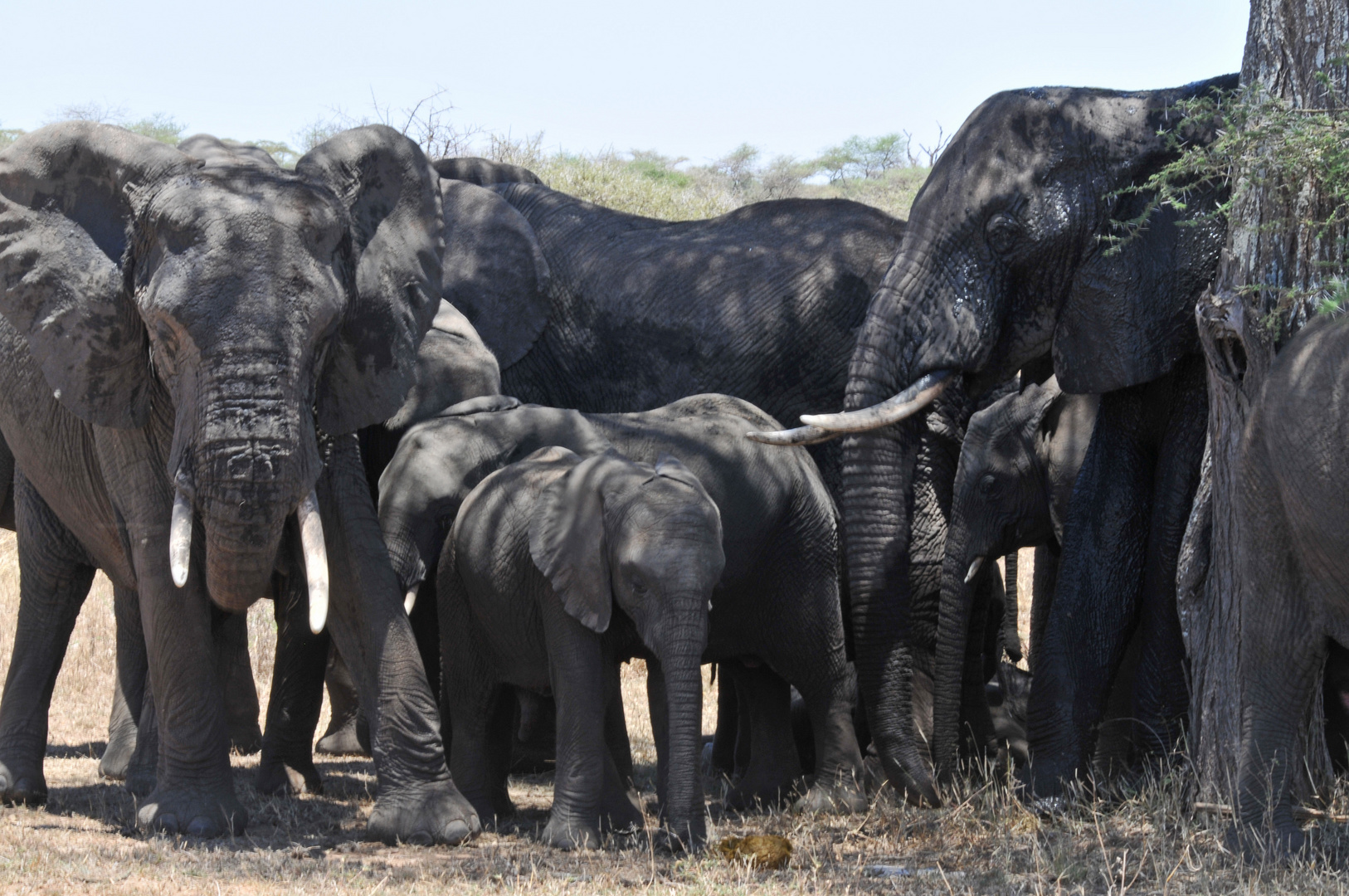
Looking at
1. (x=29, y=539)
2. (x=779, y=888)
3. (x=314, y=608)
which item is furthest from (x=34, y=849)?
(x=779, y=888)

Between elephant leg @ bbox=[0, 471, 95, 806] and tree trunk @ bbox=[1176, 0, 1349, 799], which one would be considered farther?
elephant leg @ bbox=[0, 471, 95, 806]

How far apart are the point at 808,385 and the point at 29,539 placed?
3.39 meters

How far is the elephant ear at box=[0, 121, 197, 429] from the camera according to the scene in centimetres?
585

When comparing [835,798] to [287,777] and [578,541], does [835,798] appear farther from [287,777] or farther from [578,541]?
[287,777]

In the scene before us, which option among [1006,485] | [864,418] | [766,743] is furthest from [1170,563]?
[766,743]

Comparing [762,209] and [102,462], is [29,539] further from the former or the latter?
[762,209]

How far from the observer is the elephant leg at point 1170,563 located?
6504 millimetres

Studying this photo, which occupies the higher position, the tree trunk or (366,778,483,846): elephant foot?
the tree trunk

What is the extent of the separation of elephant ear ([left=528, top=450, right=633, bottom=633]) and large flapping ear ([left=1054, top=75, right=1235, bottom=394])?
1.77 m

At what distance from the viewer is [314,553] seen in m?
5.47

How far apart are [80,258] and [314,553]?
4.42 feet

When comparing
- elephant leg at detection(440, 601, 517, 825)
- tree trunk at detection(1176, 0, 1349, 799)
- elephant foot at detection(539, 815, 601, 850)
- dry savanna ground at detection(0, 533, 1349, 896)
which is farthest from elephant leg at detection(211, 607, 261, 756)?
tree trunk at detection(1176, 0, 1349, 799)

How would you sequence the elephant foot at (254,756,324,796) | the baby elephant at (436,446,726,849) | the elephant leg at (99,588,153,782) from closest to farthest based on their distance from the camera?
the baby elephant at (436,446,726,849) → the elephant foot at (254,756,324,796) → the elephant leg at (99,588,153,782)

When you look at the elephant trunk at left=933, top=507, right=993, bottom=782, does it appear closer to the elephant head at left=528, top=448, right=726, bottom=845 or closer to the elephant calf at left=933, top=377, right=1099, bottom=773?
the elephant calf at left=933, top=377, right=1099, bottom=773
